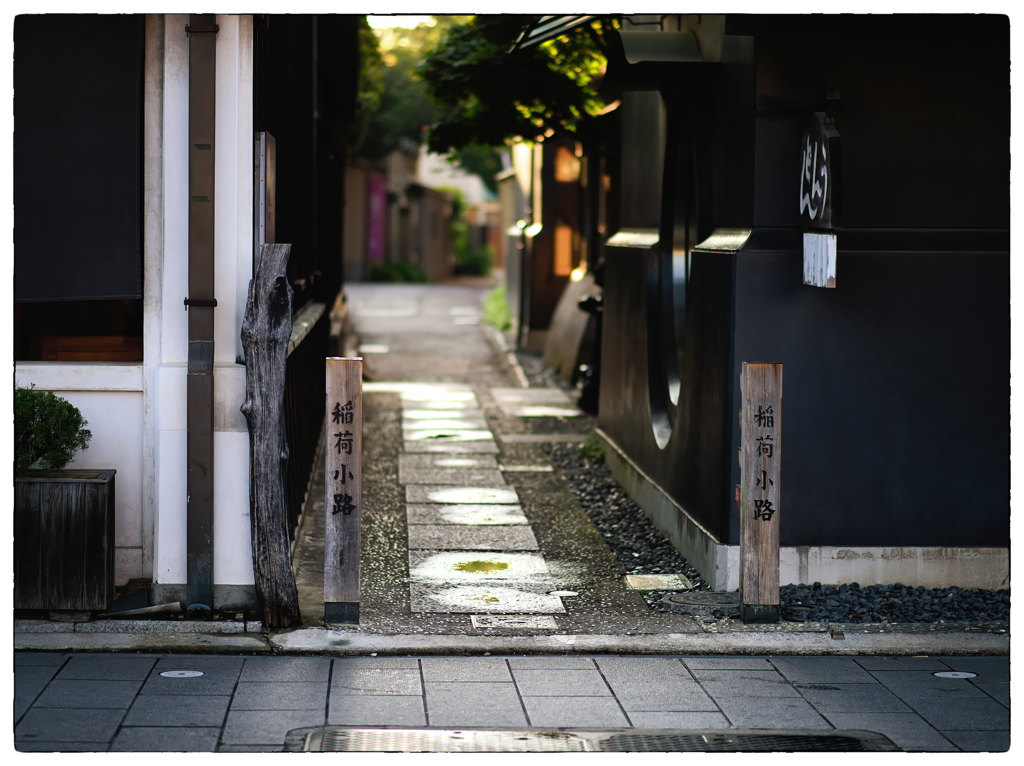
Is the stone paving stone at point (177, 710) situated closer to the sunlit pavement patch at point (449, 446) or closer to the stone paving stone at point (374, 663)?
the stone paving stone at point (374, 663)

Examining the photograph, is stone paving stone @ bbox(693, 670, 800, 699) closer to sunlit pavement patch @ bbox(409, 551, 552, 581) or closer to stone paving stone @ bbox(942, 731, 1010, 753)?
stone paving stone @ bbox(942, 731, 1010, 753)

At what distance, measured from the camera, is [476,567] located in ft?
27.1

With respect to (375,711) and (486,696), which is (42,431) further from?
(486,696)

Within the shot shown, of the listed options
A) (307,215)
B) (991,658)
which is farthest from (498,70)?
(991,658)

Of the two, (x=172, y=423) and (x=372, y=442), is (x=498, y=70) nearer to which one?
(x=372, y=442)

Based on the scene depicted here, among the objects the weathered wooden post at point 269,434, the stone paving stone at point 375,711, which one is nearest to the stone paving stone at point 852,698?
the stone paving stone at point 375,711

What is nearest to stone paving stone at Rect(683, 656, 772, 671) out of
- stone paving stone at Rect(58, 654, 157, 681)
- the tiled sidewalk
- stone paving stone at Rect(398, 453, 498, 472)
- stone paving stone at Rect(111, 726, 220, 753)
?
the tiled sidewalk

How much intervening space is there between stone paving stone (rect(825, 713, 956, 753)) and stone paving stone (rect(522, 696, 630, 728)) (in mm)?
1072

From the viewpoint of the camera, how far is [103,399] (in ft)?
22.9

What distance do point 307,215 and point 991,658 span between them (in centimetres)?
789

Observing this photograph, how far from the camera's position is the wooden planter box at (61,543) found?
6.41m

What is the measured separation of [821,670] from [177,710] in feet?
11.3

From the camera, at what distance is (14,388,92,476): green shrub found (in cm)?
651

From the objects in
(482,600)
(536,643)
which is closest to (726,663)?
(536,643)
